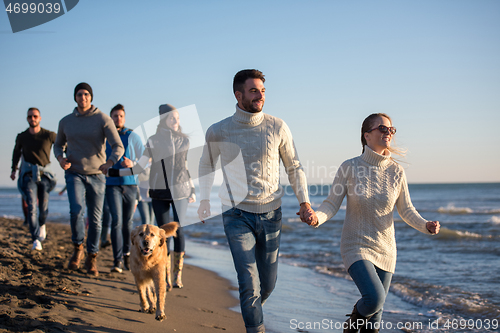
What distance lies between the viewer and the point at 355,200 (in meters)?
3.41

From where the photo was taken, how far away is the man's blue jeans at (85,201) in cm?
538

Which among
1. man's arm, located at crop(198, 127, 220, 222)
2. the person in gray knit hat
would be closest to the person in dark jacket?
the person in gray knit hat

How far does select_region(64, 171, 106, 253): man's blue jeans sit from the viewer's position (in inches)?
212

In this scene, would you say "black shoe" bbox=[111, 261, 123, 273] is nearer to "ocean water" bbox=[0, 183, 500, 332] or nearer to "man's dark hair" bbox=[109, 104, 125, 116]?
"ocean water" bbox=[0, 183, 500, 332]

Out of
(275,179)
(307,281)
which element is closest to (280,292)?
(307,281)

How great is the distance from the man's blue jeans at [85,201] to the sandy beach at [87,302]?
1.72 feet

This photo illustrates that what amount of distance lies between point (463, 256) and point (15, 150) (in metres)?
10.1

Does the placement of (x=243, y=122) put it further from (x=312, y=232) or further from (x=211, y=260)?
(x=312, y=232)

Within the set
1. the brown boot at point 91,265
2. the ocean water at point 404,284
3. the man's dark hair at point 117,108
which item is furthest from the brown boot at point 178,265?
the man's dark hair at point 117,108

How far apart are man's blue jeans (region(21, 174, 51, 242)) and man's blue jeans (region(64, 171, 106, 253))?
2298 mm

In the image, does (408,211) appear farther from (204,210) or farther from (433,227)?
(204,210)

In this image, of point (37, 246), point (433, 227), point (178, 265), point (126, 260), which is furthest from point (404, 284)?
point (37, 246)

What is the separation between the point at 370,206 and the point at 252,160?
1042mm

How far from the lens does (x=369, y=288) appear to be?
10.1 ft
